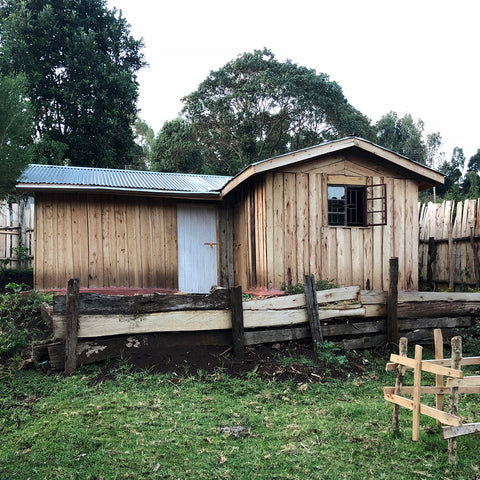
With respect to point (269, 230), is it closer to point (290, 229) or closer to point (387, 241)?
Answer: point (290, 229)

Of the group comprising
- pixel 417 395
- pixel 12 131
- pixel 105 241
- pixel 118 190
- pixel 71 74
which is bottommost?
pixel 417 395

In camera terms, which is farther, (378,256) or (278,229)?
(378,256)

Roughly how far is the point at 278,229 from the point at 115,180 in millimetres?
4764

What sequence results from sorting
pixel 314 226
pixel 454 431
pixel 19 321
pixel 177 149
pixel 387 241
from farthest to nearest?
pixel 177 149 → pixel 387 241 → pixel 314 226 → pixel 19 321 → pixel 454 431

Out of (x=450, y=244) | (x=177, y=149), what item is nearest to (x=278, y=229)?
(x=450, y=244)

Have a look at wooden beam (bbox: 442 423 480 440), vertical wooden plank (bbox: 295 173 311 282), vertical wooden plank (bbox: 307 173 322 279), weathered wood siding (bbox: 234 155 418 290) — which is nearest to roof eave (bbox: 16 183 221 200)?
weathered wood siding (bbox: 234 155 418 290)

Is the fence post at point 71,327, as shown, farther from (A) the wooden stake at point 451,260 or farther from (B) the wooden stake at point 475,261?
(A) the wooden stake at point 451,260

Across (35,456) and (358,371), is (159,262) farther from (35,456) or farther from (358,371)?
(35,456)

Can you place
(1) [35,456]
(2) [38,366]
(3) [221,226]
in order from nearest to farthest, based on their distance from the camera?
(1) [35,456]
(2) [38,366]
(3) [221,226]

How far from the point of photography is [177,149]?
2650 cm

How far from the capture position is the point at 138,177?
1222cm

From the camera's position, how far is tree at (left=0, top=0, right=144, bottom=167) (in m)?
18.7

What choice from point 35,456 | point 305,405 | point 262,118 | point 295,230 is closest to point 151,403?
point 35,456

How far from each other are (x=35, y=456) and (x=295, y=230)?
698cm
